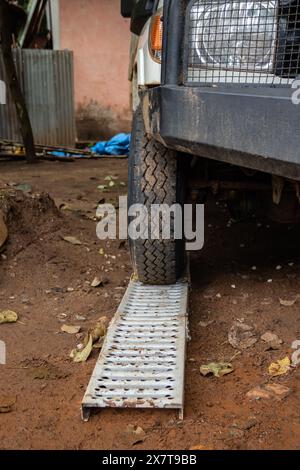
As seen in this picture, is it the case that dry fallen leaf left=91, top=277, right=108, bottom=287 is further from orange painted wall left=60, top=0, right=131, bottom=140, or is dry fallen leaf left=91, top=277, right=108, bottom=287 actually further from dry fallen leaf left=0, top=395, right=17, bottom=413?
orange painted wall left=60, top=0, right=131, bottom=140

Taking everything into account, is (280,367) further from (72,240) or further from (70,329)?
(72,240)

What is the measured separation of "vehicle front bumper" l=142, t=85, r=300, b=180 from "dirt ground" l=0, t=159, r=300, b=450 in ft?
2.74

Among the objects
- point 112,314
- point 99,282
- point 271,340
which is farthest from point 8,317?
point 271,340

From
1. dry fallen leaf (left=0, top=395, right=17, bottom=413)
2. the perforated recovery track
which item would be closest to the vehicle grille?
the perforated recovery track

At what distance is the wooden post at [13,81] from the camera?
792cm

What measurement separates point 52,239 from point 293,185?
190 centimetres

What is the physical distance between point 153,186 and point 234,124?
0.84 meters

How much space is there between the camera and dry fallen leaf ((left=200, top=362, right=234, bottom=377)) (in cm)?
219

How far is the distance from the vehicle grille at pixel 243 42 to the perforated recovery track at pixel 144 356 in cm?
107

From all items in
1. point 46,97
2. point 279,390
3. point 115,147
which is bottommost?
point 115,147

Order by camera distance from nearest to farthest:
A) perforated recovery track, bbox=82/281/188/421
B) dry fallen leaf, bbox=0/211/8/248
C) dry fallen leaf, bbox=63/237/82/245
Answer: perforated recovery track, bbox=82/281/188/421
dry fallen leaf, bbox=0/211/8/248
dry fallen leaf, bbox=63/237/82/245

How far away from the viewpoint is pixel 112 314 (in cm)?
286
